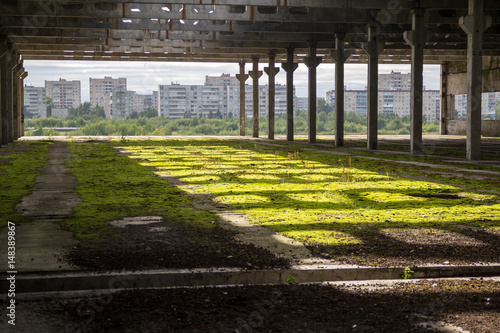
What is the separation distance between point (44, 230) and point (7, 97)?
2701 centimetres

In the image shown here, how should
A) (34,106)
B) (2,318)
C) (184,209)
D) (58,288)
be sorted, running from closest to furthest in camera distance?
(2,318)
(58,288)
(184,209)
(34,106)

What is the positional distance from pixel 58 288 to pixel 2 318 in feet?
2.67

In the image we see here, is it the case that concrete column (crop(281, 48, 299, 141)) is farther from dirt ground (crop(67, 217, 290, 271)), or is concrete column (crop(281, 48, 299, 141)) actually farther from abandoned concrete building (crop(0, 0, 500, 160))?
dirt ground (crop(67, 217, 290, 271))

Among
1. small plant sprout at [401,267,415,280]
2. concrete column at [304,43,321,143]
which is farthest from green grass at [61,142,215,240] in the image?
concrete column at [304,43,321,143]

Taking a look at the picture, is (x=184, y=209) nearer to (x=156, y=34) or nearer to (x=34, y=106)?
(x=156, y=34)

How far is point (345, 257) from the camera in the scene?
235 inches

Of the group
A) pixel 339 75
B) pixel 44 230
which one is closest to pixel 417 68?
pixel 339 75

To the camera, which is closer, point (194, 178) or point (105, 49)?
point (194, 178)

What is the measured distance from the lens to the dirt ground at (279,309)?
13.6 ft

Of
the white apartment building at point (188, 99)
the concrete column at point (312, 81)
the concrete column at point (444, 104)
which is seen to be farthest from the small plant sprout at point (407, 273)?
the white apartment building at point (188, 99)

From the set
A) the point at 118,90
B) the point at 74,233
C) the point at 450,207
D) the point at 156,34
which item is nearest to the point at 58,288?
the point at 74,233

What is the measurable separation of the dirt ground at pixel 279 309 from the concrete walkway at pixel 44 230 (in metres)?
0.97

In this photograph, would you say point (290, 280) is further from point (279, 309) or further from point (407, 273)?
point (407, 273)

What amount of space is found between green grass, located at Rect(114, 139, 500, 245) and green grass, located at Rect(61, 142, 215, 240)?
2.41 ft
